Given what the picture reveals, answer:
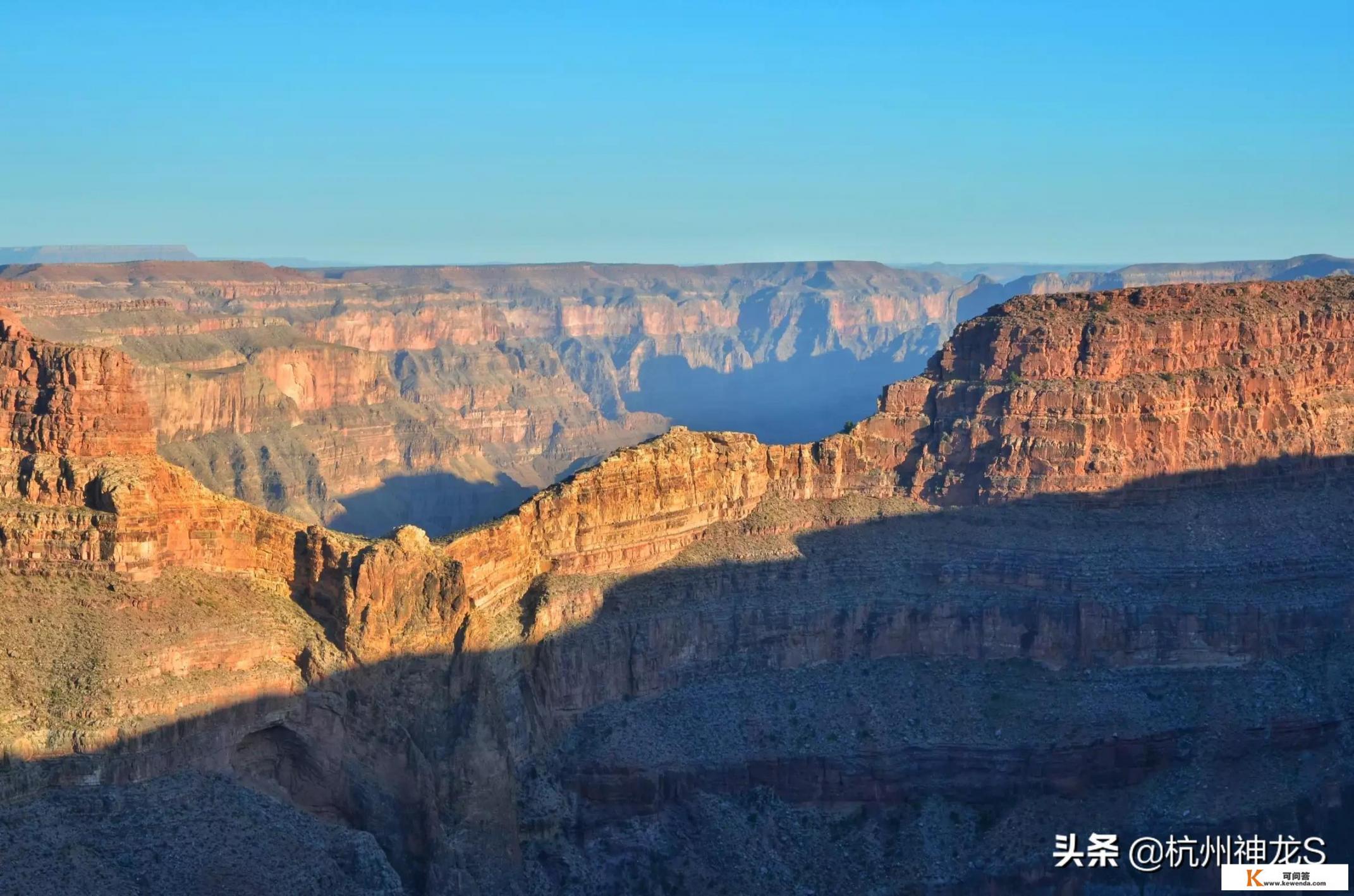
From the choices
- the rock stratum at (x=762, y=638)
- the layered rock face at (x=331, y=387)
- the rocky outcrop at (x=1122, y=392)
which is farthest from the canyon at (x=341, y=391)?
the rocky outcrop at (x=1122, y=392)

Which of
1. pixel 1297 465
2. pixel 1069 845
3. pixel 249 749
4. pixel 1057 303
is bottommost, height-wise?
pixel 1069 845

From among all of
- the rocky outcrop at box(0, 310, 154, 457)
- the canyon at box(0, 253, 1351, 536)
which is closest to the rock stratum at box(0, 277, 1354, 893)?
the rocky outcrop at box(0, 310, 154, 457)

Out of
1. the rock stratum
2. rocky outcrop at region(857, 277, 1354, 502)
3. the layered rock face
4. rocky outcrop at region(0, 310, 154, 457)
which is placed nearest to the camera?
the rock stratum

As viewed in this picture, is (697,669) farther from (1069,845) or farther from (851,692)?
(1069,845)

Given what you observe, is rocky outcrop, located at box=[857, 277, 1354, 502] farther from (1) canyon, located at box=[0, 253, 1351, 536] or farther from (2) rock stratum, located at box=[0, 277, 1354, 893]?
(1) canyon, located at box=[0, 253, 1351, 536]

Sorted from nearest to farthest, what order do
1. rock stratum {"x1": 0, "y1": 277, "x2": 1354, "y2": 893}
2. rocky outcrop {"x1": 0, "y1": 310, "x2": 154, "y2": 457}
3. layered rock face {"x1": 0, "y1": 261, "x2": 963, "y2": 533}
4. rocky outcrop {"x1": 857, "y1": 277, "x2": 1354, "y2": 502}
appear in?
rock stratum {"x1": 0, "y1": 277, "x2": 1354, "y2": 893}, rocky outcrop {"x1": 0, "y1": 310, "x2": 154, "y2": 457}, rocky outcrop {"x1": 857, "y1": 277, "x2": 1354, "y2": 502}, layered rock face {"x1": 0, "y1": 261, "x2": 963, "y2": 533}

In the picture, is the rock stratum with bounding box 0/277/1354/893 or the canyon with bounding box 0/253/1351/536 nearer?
the rock stratum with bounding box 0/277/1354/893

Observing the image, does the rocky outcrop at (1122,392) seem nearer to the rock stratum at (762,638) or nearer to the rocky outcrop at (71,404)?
the rock stratum at (762,638)

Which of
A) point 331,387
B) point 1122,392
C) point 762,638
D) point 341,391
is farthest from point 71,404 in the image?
point 341,391

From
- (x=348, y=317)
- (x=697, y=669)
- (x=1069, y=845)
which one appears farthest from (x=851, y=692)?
(x=348, y=317)
